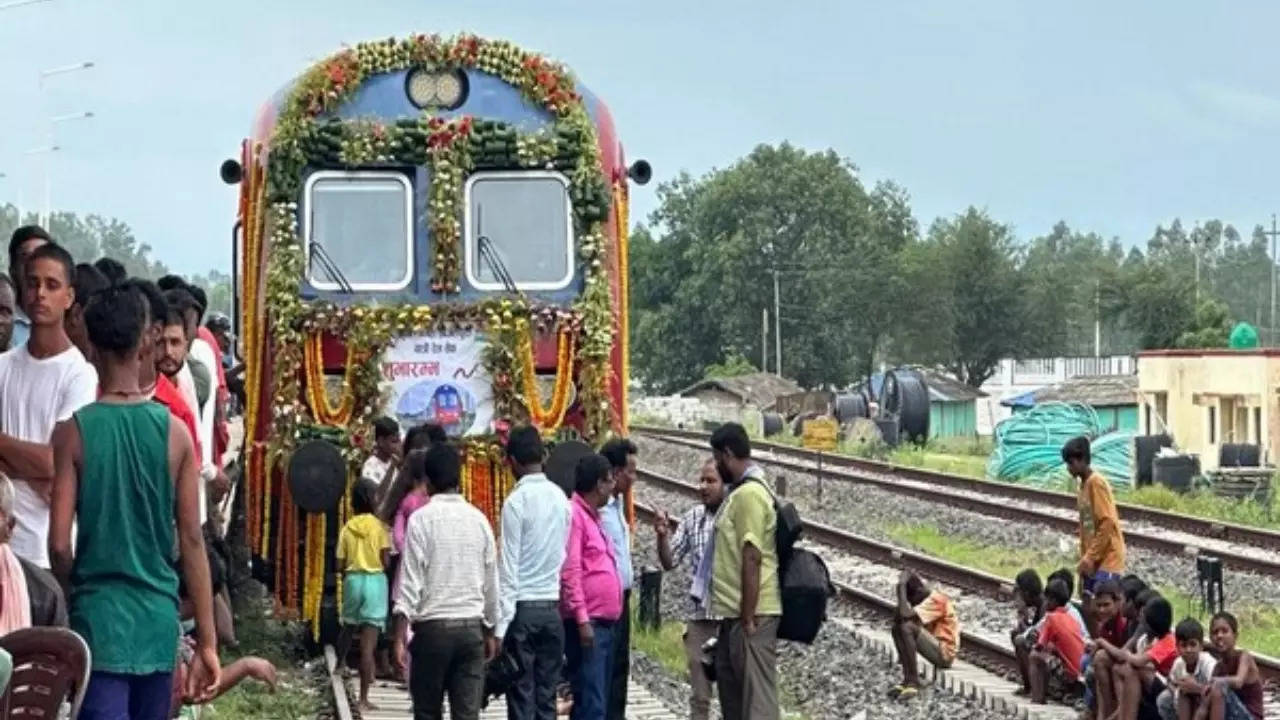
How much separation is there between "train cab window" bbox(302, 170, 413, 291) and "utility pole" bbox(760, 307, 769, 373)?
67.3 meters

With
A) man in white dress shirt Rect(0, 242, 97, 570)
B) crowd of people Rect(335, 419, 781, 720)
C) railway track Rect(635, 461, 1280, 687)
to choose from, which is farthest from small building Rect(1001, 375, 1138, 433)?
man in white dress shirt Rect(0, 242, 97, 570)

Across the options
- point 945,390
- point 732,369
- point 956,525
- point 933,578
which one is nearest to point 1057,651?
point 933,578

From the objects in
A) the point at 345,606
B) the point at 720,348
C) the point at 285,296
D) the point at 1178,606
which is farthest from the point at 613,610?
the point at 720,348

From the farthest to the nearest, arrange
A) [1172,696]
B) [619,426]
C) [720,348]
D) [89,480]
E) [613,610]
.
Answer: [720,348] < [619,426] < [1172,696] < [613,610] < [89,480]

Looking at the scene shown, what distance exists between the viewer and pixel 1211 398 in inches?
1567

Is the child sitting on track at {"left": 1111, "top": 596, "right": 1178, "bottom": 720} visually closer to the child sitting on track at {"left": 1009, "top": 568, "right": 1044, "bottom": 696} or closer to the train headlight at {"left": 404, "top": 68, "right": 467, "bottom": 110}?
the child sitting on track at {"left": 1009, "top": 568, "right": 1044, "bottom": 696}

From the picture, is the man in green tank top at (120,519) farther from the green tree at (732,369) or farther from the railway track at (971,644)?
the green tree at (732,369)

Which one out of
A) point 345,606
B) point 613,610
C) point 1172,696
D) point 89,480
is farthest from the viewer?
point 345,606

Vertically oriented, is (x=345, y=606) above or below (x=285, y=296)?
below

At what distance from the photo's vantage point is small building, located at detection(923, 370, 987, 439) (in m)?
63.1

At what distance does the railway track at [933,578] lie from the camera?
16000mm

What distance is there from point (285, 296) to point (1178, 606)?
28.7 ft

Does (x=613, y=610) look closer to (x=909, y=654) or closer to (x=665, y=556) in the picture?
(x=665, y=556)

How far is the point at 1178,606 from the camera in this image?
19328 mm
